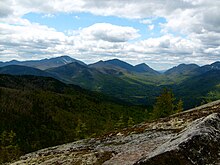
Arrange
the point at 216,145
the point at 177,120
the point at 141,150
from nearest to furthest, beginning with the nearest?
the point at 216,145 < the point at 141,150 < the point at 177,120

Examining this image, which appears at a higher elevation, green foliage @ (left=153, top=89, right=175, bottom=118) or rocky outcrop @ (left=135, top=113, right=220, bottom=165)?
rocky outcrop @ (left=135, top=113, right=220, bottom=165)

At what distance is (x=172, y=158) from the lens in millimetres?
16984

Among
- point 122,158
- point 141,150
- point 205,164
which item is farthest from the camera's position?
point 141,150

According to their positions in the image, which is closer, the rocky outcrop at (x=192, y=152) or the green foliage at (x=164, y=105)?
the rocky outcrop at (x=192, y=152)

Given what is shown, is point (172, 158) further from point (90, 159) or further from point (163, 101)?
point (163, 101)

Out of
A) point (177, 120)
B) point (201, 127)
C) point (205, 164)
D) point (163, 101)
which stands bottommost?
point (163, 101)

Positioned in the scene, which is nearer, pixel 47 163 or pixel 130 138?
pixel 47 163

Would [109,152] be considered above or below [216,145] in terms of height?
below

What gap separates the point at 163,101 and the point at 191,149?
8245 centimetres

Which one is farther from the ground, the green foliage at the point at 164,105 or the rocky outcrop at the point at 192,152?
the rocky outcrop at the point at 192,152

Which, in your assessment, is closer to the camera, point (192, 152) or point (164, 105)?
point (192, 152)

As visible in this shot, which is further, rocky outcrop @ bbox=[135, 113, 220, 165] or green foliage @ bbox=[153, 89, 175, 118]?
green foliage @ bbox=[153, 89, 175, 118]

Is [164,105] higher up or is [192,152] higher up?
[192,152]

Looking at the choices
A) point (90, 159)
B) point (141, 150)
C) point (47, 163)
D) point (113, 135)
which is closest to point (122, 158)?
point (141, 150)
